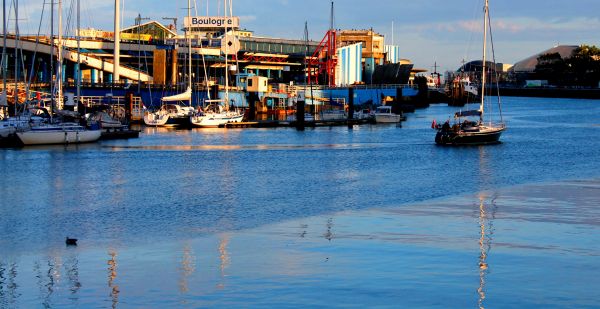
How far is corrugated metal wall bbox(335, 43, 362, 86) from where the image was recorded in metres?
160

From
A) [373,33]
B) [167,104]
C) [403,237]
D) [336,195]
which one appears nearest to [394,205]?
[336,195]

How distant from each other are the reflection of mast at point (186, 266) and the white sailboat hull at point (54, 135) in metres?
39.5

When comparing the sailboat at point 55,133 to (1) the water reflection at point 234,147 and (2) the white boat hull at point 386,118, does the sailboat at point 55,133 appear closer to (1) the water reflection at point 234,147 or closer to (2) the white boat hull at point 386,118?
(1) the water reflection at point 234,147

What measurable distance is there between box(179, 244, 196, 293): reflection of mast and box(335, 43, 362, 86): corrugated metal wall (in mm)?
127747

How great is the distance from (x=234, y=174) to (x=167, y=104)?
47.2 metres

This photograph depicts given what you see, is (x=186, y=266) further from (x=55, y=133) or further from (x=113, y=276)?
(x=55, y=133)

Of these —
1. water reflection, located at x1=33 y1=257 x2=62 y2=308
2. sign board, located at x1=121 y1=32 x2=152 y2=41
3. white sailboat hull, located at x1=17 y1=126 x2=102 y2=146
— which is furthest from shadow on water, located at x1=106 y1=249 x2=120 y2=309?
sign board, located at x1=121 y1=32 x2=152 y2=41

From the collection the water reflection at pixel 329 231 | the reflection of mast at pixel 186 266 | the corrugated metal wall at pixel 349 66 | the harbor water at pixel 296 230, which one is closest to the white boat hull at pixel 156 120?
the harbor water at pixel 296 230

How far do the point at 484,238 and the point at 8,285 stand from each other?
14912 millimetres

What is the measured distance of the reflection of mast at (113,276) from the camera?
2339cm

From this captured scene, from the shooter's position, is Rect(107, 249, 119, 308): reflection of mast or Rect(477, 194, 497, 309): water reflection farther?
Rect(477, 194, 497, 309): water reflection

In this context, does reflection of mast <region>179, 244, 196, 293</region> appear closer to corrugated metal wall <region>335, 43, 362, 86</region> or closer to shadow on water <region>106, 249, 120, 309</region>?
shadow on water <region>106, 249, 120, 309</region>

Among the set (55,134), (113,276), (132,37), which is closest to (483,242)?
(113,276)

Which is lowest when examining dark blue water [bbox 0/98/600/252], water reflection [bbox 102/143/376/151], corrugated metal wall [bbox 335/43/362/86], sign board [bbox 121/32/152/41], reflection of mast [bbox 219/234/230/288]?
reflection of mast [bbox 219/234/230/288]
